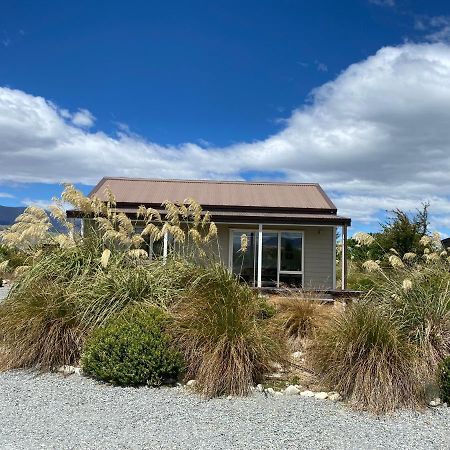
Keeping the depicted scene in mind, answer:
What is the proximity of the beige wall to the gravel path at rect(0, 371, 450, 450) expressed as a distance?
1158 centimetres

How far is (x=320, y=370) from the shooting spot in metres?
5.37

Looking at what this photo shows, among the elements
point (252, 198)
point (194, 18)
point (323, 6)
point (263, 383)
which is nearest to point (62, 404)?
point (263, 383)

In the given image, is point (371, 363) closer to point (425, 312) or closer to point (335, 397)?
point (335, 397)

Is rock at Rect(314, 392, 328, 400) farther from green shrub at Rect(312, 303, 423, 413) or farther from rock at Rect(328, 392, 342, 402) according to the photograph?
green shrub at Rect(312, 303, 423, 413)

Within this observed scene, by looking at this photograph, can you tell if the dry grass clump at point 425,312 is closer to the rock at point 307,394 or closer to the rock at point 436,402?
the rock at point 436,402

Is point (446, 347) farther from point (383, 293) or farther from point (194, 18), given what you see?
point (194, 18)

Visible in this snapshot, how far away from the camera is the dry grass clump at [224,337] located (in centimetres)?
489

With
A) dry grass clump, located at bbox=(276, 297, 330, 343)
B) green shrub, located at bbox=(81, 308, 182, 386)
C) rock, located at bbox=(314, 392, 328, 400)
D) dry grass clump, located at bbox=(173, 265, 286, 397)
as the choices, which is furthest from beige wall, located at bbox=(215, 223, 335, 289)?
rock, located at bbox=(314, 392, 328, 400)

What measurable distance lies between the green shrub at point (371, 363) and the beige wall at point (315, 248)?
11.2 metres

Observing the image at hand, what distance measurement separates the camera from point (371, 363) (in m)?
4.68

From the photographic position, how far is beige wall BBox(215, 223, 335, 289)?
16422mm

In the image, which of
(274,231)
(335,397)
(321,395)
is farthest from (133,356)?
(274,231)

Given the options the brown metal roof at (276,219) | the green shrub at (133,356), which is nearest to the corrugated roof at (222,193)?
the brown metal roof at (276,219)

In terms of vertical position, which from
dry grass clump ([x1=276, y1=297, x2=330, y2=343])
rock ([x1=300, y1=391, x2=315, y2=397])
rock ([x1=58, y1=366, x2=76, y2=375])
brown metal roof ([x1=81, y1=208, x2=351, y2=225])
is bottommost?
rock ([x1=300, y1=391, x2=315, y2=397])
